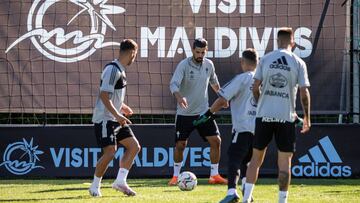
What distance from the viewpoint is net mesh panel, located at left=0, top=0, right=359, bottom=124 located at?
46.6 feet

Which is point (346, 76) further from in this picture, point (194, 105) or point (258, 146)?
point (258, 146)

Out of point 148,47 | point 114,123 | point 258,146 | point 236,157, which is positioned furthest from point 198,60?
point 258,146

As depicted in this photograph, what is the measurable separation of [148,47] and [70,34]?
1.37 metres

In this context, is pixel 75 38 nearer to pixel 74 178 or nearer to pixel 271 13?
pixel 74 178

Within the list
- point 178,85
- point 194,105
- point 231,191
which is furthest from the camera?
point 194,105

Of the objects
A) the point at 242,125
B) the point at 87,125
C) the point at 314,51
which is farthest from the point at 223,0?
the point at 242,125

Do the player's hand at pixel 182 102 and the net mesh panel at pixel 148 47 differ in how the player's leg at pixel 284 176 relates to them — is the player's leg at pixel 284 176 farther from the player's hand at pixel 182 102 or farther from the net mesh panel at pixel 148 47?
the net mesh panel at pixel 148 47

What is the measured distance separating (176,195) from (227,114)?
411cm

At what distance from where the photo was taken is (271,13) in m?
14.4

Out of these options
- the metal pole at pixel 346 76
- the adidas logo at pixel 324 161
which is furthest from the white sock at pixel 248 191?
the metal pole at pixel 346 76

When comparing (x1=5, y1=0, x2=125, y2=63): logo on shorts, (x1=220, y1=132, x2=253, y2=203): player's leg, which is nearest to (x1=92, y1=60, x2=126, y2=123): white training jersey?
(x1=220, y1=132, x2=253, y2=203): player's leg

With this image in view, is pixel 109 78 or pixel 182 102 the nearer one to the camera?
pixel 109 78

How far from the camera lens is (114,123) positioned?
10.3 m

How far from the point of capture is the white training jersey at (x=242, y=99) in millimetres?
9828
